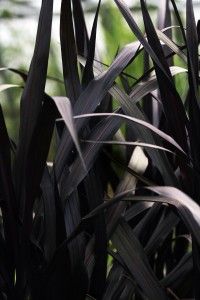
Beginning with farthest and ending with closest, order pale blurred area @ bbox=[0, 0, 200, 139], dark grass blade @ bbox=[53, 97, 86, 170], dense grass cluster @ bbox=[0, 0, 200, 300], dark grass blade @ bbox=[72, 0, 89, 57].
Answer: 1. pale blurred area @ bbox=[0, 0, 200, 139]
2. dark grass blade @ bbox=[72, 0, 89, 57]
3. dense grass cluster @ bbox=[0, 0, 200, 300]
4. dark grass blade @ bbox=[53, 97, 86, 170]

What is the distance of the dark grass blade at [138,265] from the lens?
28.1 inches

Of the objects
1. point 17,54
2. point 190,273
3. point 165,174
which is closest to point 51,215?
point 165,174

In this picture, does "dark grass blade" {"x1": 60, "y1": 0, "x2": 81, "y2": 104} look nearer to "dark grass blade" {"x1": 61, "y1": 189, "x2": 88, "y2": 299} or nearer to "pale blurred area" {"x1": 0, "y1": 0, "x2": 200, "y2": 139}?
"dark grass blade" {"x1": 61, "y1": 189, "x2": 88, "y2": 299}

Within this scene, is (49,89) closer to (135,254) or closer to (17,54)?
(17,54)

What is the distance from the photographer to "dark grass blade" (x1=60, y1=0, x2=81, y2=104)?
727 mm

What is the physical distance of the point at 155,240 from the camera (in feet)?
2.78

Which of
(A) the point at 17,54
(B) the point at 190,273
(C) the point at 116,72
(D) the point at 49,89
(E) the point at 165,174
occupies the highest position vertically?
(A) the point at 17,54

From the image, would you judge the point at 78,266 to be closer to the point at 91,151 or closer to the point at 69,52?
the point at 91,151

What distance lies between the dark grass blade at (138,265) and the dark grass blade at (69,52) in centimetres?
19

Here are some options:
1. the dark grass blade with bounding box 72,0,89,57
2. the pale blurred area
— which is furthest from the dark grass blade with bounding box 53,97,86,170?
the pale blurred area

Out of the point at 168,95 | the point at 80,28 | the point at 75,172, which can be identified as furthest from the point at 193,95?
the point at 80,28

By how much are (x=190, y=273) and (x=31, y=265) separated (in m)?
0.27

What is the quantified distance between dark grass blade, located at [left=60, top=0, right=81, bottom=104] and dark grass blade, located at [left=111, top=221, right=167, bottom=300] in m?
0.19

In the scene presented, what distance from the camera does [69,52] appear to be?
2.47ft
